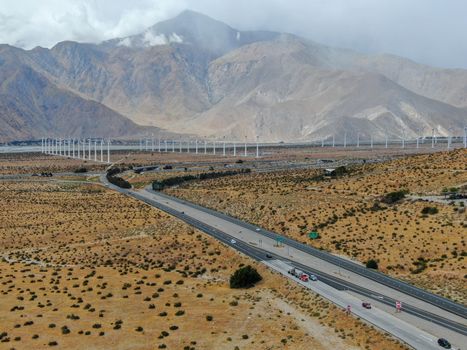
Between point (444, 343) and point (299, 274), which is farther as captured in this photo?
point (299, 274)

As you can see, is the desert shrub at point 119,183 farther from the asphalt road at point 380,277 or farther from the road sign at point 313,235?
the road sign at point 313,235

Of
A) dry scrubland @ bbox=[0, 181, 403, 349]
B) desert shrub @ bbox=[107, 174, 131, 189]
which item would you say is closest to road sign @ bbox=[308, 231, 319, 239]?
dry scrubland @ bbox=[0, 181, 403, 349]

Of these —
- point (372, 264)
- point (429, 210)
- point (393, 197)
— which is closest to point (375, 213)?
point (393, 197)

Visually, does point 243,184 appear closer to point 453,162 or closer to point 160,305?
point 453,162

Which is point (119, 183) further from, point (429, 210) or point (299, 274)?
point (299, 274)

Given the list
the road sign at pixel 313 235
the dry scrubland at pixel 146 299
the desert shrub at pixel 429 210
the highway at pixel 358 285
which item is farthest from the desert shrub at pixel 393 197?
the dry scrubland at pixel 146 299

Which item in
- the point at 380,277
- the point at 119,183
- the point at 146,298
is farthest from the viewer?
the point at 119,183
